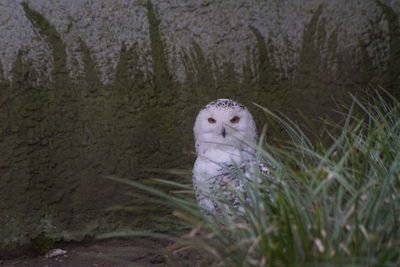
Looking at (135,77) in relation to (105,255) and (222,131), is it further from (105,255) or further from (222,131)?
(105,255)

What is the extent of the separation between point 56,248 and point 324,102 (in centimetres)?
174

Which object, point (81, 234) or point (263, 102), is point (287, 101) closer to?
point (263, 102)

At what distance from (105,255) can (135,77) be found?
0.99m

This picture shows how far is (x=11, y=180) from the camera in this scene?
4250 millimetres

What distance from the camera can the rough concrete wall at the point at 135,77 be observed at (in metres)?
4.20

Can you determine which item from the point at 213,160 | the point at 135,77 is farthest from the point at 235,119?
the point at 135,77

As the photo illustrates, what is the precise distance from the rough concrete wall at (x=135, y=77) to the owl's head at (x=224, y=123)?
0.40m

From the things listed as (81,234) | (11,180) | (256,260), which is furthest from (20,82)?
(256,260)

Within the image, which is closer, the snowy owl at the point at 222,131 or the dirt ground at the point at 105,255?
the snowy owl at the point at 222,131

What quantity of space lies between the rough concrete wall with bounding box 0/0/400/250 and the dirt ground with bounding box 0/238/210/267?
0.12 metres

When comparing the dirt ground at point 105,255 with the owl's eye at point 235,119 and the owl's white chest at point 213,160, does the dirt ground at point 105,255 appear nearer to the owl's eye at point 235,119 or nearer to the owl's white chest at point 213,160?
the owl's white chest at point 213,160

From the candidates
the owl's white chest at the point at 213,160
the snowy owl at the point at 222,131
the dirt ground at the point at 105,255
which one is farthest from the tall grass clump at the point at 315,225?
the dirt ground at the point at 105,255

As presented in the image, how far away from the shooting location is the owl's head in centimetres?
390

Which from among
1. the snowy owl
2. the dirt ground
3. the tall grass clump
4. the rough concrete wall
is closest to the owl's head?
the snowy owl
